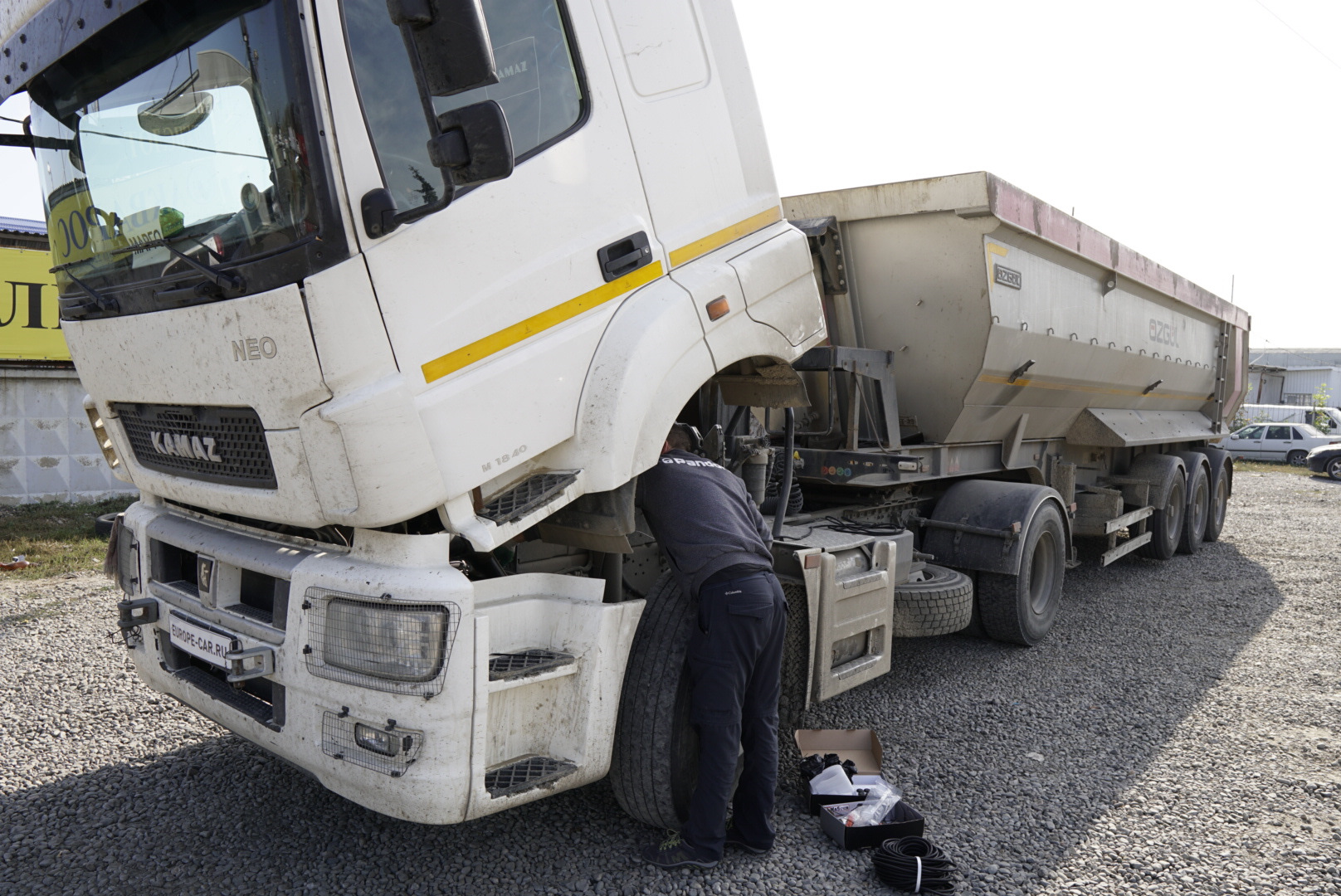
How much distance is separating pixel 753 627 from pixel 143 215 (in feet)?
7.75

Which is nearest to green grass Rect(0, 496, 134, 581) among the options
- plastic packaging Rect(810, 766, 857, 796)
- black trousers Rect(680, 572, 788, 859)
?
black trousers Rect(680, 572, 788, 859)

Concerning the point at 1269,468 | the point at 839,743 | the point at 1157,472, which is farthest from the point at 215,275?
the point at 1269,468

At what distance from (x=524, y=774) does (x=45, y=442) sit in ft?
30.6

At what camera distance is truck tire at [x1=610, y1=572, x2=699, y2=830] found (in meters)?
3.11

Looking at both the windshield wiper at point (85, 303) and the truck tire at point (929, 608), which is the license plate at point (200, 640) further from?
the truck tire at point (929, 608)

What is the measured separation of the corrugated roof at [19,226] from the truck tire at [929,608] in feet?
32.5

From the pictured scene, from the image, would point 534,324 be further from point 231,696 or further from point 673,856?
point 673,856

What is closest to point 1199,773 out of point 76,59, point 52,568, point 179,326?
point 179,326

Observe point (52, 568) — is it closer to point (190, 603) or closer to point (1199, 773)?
point (190, 603)

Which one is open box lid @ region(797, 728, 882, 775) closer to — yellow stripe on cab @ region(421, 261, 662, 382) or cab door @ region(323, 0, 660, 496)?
cab door @ region(323, 0, 660, 496)

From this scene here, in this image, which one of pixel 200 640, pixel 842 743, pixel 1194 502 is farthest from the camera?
pixel 1194 502

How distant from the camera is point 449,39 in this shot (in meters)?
2.28

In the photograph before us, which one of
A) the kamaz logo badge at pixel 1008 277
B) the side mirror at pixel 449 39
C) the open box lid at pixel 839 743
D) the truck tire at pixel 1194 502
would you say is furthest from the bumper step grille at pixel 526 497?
the truck tire at pixel 1194 502

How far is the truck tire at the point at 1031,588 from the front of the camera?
5.61m
